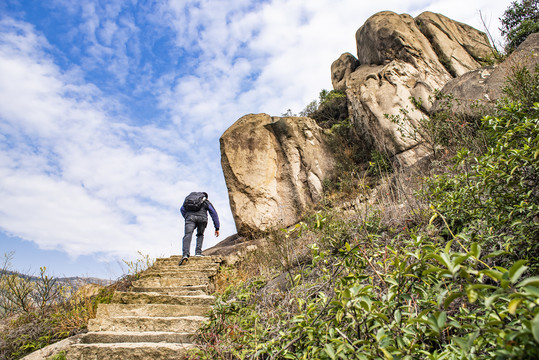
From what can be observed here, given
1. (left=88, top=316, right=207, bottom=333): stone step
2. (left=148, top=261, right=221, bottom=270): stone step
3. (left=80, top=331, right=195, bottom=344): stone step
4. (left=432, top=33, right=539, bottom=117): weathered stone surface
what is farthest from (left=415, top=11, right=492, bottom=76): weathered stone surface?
(left=80, top=331, right=195, bottom=344): stone step

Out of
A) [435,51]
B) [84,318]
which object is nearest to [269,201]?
[84,318]

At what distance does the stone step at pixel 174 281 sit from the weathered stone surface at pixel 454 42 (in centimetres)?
1372

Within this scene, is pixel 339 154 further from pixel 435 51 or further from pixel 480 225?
pixel 480 225

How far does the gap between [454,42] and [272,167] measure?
11.5 meters

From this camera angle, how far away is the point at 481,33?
48.6 feet

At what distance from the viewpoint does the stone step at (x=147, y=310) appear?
375 centimetres

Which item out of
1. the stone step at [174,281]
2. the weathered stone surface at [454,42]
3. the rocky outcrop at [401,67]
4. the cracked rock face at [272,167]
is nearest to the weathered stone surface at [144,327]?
the stone step at [174,281]

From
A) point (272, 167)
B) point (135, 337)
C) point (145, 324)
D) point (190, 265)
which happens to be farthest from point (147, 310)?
point (272, 167)

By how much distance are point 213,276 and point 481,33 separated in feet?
62.4

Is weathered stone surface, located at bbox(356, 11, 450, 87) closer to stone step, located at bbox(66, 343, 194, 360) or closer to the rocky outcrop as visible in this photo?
the rocky outcrop

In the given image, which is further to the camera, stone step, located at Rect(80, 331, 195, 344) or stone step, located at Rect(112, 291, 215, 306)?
stone step, located at Rect(112, 291, 215, 306)

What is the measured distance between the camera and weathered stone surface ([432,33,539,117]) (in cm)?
702

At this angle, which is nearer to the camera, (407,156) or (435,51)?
(407,156)

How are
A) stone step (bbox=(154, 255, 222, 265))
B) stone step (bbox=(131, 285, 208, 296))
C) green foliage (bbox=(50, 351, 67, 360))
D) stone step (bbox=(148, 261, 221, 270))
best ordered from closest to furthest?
1. green foliage (bbox=(50, 351, 67, 360))
2. stone step (bbox=(131, 285, 208, 296))
3. stone step (bbox=(148, 261, 221, 270))
4. stone step (bbox=(154, 255, 222, 265))
